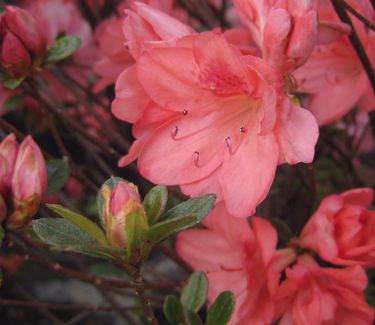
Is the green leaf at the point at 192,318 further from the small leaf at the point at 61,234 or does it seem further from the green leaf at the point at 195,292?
the small leaf at the point at 61,234

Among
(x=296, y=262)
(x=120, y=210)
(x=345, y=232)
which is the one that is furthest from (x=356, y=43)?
(x=120, y=210)

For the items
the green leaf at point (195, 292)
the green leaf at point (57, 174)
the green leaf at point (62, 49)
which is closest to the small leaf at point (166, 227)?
the green leaf at point (195, 292)

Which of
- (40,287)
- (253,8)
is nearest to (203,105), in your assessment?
(253,8)

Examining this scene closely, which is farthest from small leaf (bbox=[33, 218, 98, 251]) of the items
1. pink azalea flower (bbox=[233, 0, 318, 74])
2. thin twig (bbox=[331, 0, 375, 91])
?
thin twig (bbox=[331, 0, 375, 91])

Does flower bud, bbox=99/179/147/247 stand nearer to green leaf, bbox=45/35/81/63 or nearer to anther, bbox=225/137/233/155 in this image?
anther, bbox=225/137/233/155

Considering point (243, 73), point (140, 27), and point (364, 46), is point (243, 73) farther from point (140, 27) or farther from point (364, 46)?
point (364, 46)
